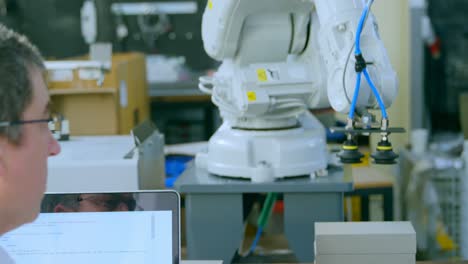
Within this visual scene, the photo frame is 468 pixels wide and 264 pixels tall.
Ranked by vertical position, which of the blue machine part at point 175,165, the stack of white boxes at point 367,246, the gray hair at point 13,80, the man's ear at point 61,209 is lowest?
the blue machine part at point 175,165

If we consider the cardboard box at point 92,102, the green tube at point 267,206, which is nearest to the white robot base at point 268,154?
the green tube at point 267,206

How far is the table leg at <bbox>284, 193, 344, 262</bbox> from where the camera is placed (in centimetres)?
209

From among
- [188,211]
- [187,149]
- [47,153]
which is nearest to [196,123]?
[187,149]

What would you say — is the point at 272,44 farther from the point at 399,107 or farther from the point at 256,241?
the point at 399,107

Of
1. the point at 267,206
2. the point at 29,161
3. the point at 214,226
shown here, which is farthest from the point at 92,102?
the point at 29,161

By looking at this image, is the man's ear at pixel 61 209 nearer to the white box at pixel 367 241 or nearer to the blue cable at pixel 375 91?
the white box at pixel 367 241

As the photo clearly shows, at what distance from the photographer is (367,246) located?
4.55ft

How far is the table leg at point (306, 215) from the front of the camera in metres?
2.09

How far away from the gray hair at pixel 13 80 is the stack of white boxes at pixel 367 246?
2.21 ft

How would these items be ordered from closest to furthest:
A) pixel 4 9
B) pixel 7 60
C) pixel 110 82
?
pixel 7 60, pixel 110 82, pixel 4 9

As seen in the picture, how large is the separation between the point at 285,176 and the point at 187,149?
→ 1143 millimetres

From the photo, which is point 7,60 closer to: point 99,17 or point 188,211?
point 188,211

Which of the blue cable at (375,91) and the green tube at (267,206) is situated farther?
the green tube at (267,206)

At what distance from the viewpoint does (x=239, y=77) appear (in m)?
2.12
